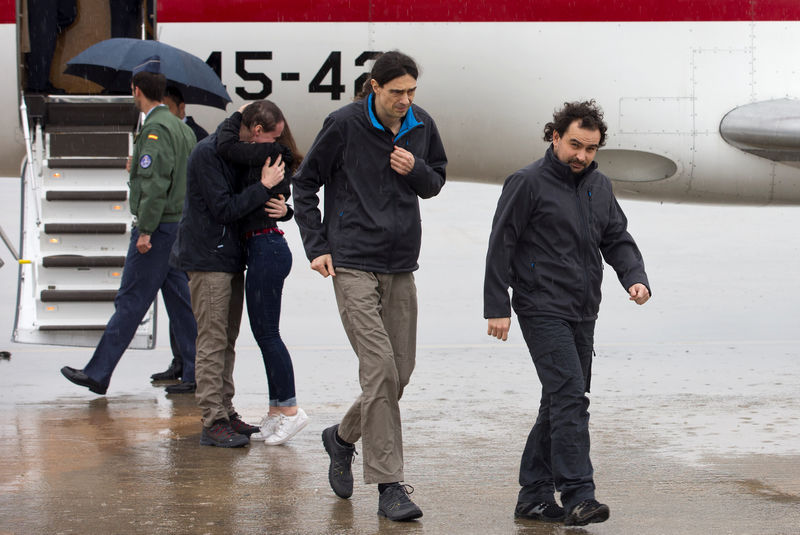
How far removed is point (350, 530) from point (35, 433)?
227cm

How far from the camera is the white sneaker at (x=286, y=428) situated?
5.82 meters

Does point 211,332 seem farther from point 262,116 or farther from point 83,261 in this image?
point 83,261

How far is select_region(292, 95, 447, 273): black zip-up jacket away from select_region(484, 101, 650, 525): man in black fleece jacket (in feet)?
1.26

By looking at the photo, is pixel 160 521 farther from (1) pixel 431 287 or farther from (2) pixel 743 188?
(1) pixel 431 287

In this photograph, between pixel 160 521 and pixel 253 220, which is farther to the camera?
pixel 253 220

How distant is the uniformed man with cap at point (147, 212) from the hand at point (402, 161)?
2.38 metres

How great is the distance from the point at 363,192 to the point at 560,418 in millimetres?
1137

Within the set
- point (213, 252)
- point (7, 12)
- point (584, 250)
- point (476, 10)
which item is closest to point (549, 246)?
point (584, 250)

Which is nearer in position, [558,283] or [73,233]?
[558,283]

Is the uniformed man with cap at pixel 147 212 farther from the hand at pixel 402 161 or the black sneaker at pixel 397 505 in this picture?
the black sneaker at pixel 397 505

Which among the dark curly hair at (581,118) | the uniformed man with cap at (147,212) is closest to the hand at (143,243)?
the uniformed man with cap at (147,212)

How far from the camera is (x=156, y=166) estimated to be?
6.70m

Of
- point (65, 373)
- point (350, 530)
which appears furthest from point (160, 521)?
point (65, 373)

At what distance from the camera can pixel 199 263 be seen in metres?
5.82
